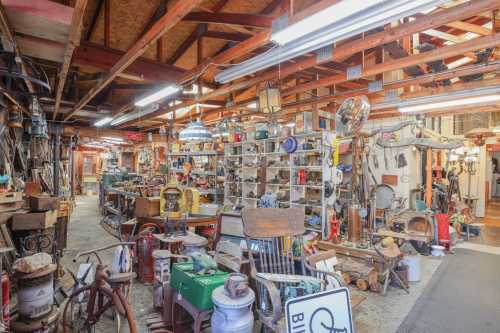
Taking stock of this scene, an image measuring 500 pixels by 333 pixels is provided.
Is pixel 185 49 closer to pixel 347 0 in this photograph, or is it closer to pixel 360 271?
pixel 347 0

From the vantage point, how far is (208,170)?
862 centimetres

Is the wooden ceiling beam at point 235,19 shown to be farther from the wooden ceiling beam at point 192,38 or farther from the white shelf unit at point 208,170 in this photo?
the white shelf unit at point 208,170

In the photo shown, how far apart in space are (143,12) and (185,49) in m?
0.93

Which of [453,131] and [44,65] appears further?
[453,131]

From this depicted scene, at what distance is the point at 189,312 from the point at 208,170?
6.35 m

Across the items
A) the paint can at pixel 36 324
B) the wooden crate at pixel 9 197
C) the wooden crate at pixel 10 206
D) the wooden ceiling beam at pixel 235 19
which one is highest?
the wooden ceiling beam at pixel 235 19

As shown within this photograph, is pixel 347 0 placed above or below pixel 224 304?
above

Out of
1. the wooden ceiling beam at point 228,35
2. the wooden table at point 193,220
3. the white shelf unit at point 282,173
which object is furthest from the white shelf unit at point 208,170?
the wooden ceiling beam at point 228,35

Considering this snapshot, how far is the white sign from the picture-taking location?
1974 millimetres

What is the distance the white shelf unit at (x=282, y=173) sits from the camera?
5770 mm

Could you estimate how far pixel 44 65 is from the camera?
507 cm

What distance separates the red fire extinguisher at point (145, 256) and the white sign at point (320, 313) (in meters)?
2.64

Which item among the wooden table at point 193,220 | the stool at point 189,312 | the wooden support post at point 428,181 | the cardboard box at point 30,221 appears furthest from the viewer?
the wooden support post at point 428,181

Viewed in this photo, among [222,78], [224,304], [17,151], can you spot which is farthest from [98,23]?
[224,304]
